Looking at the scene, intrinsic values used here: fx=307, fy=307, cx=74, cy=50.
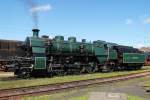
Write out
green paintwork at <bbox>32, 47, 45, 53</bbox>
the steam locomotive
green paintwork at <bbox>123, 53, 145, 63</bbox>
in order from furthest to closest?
green paintwork at <bbox>123, 53, 145, 63</bbox> → green paintwork at <bbox>32, 47, 45, 53</bbox> → the steam locomotive

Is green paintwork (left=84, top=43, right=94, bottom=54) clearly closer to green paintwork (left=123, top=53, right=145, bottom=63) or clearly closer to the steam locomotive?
the steam locomotive

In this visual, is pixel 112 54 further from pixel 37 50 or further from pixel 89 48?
pixel 37 50

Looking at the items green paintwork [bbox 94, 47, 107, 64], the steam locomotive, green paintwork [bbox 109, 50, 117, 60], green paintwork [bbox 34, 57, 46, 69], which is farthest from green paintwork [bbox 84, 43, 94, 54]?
green paintwork [bbox 34, 57, 46, 69]

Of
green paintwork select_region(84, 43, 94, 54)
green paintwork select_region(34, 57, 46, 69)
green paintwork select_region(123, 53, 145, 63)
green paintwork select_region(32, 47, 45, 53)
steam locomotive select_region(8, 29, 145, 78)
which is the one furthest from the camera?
green paintwork select_region(123, 53, 145, 63)

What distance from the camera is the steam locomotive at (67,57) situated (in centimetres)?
2577

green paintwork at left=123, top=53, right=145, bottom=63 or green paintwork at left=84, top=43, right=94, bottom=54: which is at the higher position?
green paintwork at left=84, top=43, right=94, bottom=54

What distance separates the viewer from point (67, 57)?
2952 cm

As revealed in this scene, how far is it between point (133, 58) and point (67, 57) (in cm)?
1268

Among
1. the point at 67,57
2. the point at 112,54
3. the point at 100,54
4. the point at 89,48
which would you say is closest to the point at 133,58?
the point at 112,54

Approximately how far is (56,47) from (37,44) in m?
2.29

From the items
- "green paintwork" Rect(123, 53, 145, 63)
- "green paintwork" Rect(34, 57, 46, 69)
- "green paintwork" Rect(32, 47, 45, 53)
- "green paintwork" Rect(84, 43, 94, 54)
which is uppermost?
"green paintwork" Rect(84, 43, 94, 54)

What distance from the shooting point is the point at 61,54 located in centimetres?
2872

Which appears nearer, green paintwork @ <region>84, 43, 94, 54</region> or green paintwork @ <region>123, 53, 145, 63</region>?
green paintwork @ <region>84, 43, 94, 54</region>

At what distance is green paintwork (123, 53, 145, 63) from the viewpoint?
37688 mm
